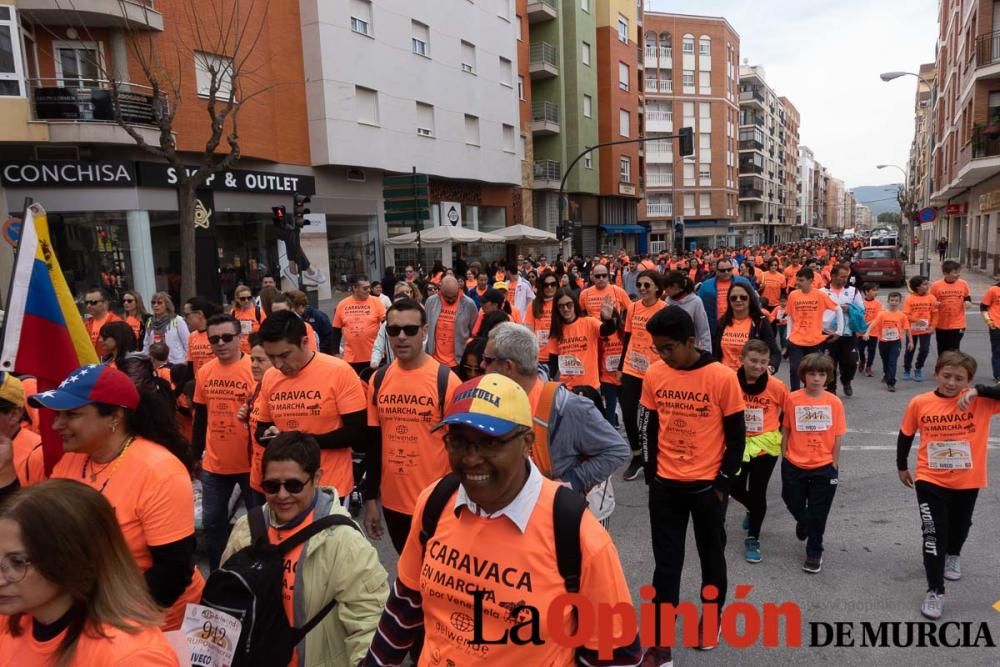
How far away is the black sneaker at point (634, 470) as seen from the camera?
6.56 m

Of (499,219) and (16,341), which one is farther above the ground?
(499,219)

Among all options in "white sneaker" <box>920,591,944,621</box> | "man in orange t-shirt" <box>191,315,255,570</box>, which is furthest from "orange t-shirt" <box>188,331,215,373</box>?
"white sneaker" <box>920,591,944,621</box>

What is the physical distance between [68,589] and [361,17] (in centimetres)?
2456

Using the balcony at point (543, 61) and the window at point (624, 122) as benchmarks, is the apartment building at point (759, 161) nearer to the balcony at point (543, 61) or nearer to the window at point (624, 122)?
the window at point (624, 122)

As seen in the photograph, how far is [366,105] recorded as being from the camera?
23.3 meters

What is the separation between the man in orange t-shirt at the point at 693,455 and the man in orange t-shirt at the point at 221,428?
2682 mm

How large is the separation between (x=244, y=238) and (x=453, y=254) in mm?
9948

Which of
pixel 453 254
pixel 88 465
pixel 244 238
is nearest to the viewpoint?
pixel 88 465

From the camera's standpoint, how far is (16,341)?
268 centimetres

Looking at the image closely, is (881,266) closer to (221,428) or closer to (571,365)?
(571,365)

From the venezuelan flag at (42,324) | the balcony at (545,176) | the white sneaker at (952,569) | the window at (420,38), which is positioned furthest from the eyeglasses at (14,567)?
the balcony at (545,176)

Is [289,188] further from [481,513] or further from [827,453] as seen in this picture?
[481,513]

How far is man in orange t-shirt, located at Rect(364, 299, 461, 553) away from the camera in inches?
144

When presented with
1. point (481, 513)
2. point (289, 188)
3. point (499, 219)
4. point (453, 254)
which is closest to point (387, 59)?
point (289, 188)
